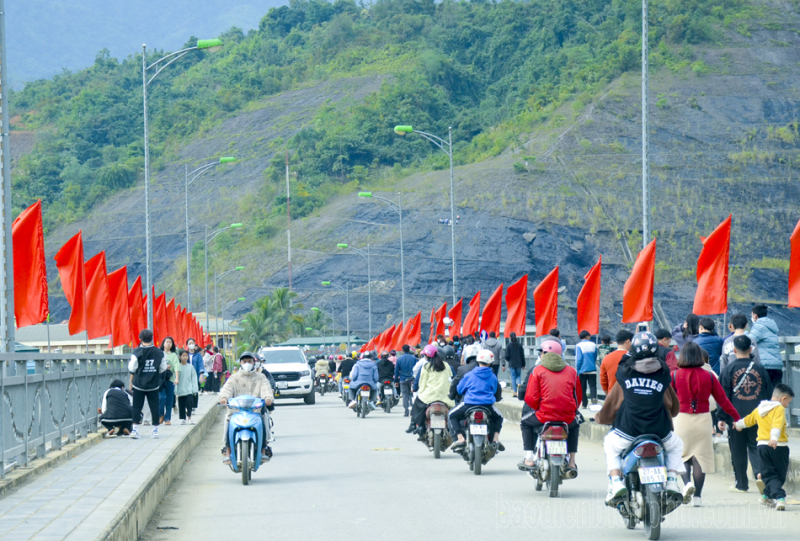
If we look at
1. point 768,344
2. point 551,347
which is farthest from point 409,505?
point 768,344

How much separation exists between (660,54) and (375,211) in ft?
145

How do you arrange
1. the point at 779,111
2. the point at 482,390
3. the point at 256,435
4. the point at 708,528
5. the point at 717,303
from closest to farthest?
the point at 708,528, the point at 256,435, the point at 482,390, the point at 717,303, the point at 779,111

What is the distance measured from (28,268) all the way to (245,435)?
480 centimetres

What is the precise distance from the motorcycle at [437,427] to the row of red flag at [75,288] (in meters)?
5.67

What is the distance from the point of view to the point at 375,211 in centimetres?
11188

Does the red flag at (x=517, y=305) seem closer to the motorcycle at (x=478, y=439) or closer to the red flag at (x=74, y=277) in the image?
the red flag at (x=74, y=277)

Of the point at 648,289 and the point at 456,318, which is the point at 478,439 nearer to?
the point at 648,289

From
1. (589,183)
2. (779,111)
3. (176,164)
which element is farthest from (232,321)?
(779,111)

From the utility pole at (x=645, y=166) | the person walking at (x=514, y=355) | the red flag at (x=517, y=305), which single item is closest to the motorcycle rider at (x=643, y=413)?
the utility pole at (x=645, y=166)

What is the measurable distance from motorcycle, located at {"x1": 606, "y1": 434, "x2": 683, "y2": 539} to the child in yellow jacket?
6.15 feet

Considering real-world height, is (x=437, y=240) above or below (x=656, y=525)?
above

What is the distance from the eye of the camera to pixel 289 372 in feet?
110

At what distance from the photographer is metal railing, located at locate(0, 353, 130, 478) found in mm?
11297

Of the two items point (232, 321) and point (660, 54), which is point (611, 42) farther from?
point (232, 321)
